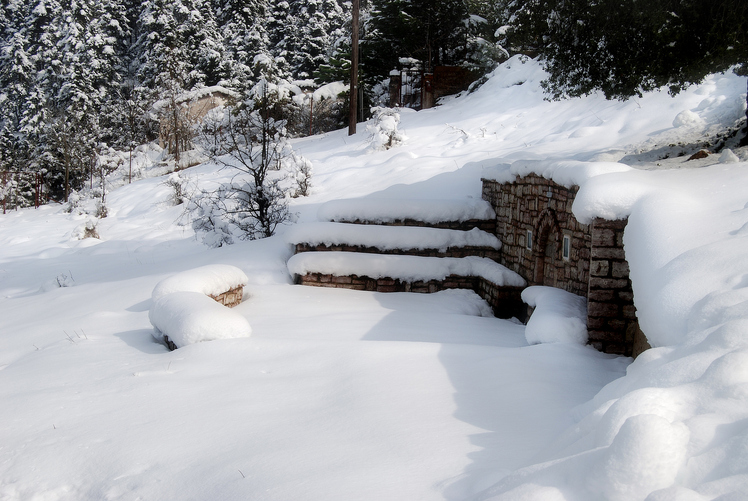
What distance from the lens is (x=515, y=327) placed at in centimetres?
623

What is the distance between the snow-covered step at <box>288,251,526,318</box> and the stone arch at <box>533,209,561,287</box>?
0.96 m

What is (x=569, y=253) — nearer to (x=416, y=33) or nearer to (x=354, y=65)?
(x=354, y=65)

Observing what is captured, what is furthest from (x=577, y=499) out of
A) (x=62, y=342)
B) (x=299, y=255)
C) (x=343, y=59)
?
(x=343, y=59)

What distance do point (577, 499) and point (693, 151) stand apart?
771 cm

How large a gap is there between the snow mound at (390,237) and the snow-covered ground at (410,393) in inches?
35.5

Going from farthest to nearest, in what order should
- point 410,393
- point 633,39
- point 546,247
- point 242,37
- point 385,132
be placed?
1. point 242,37
2. point 385,132
3. point 633,39
4. point 546,247
5. point 410,393

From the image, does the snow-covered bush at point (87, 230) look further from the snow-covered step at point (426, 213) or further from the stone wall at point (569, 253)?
the stone wall at point (569, 253)

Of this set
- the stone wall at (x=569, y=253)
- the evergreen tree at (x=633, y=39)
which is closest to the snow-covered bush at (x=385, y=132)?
the stone wall at (x=569, y=253)

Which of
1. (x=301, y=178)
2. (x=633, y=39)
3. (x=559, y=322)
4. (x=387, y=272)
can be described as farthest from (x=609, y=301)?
(x=301, y=178)

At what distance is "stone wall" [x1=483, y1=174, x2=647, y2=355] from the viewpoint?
452 centimetres

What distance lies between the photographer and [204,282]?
6.07m

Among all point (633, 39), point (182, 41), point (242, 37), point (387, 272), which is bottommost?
point (387, 272)

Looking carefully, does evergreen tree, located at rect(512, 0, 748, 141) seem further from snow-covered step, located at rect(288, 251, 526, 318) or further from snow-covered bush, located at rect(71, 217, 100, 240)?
snow-covered bush, located at rect(71, 217, 100, 240)

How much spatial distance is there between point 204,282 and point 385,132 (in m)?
9.83
